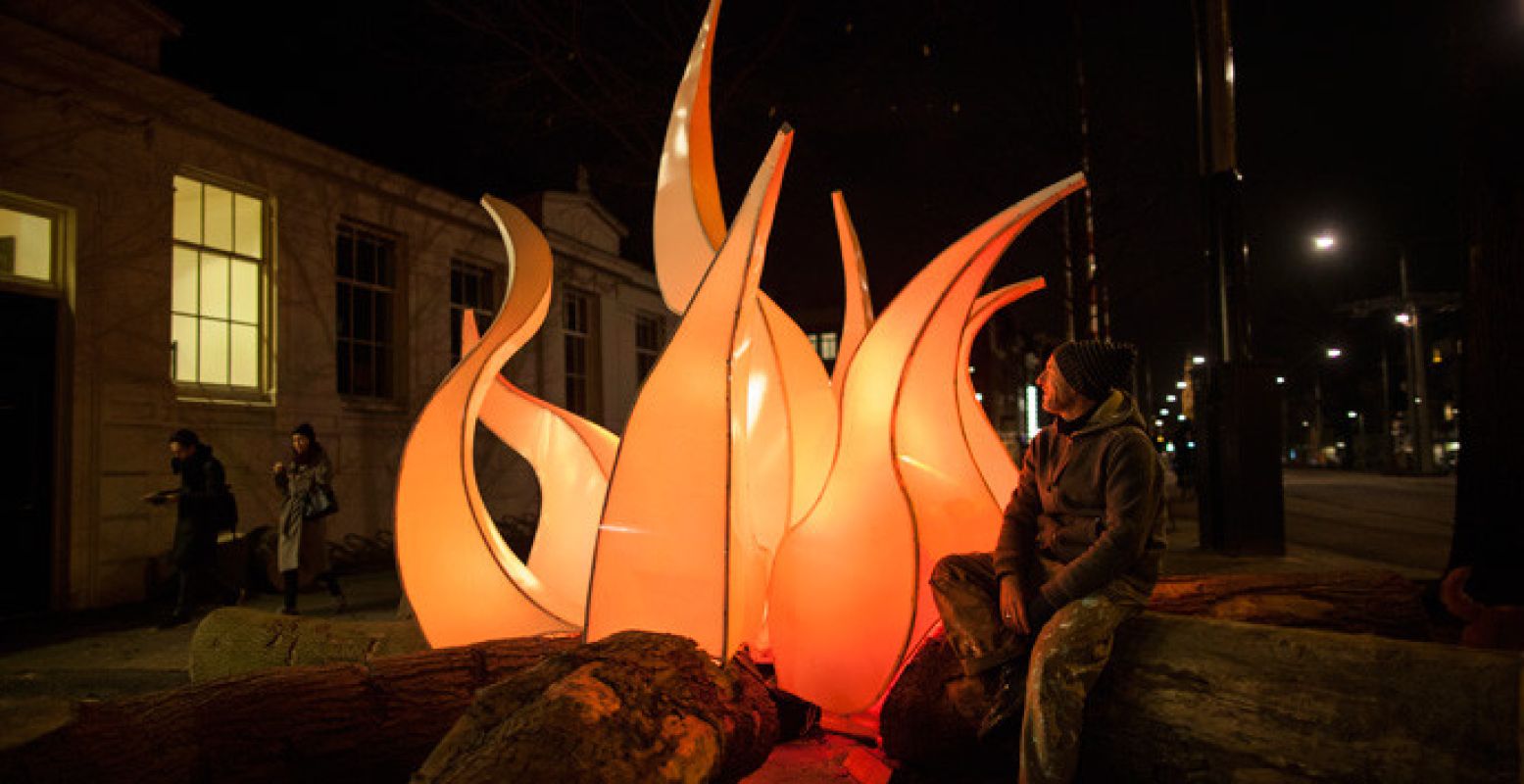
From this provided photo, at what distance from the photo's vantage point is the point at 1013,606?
122 inches

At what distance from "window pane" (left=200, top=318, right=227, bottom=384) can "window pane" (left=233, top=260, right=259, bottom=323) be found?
244 millimetres

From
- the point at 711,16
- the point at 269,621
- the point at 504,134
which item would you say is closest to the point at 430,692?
the point at 269,621

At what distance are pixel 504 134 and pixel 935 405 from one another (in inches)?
353

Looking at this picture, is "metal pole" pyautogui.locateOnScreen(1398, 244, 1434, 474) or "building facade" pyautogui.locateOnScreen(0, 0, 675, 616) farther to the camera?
"metal pole" pyautogui.locateOnScreen(1398, 244, 1434, 474)

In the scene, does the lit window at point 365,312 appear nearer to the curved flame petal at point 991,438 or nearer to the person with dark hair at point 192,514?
the person with dark hair at point 192,514

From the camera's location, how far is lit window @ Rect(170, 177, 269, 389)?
340 inches

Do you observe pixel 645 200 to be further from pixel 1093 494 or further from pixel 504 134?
pixel 1093 494

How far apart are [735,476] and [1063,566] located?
51.3 inches

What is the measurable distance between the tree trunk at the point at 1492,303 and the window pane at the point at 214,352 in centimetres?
1075

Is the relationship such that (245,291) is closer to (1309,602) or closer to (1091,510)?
(1091,510)

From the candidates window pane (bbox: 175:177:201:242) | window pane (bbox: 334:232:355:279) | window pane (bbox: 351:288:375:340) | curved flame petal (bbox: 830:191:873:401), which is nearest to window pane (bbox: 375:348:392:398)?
window pane (bbox: 351:288:375:340)

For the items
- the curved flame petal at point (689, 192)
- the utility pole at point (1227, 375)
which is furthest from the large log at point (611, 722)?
the utility pole at point (1227, 375)

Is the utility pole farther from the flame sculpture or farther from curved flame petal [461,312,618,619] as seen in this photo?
curved flame petal [461,312,618,619]

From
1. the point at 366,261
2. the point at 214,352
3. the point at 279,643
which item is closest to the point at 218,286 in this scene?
the point at 214,352
